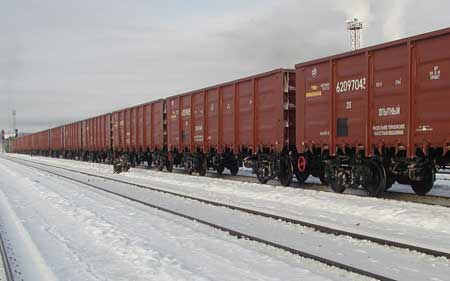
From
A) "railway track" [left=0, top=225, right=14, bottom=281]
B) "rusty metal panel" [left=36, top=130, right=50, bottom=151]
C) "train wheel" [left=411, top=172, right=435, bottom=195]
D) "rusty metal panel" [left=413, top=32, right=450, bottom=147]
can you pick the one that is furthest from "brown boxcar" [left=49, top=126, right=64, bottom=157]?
"railway track" [left=0, top=225, right=14, bottom=281]

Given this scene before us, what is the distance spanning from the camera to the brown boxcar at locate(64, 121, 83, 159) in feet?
162

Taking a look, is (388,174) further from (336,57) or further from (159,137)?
(159,137)

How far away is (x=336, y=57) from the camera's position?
13.6 m

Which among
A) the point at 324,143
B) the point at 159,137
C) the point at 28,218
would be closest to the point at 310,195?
the point at 324,143

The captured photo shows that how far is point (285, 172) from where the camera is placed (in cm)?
1664

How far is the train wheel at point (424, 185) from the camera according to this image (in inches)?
502

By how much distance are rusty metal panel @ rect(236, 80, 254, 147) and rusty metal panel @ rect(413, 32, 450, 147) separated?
728cm

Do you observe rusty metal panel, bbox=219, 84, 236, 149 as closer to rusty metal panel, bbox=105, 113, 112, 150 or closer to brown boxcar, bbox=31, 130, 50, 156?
rusty metal panel, bbox=105, 113, 112, 150

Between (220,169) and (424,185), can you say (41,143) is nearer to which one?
(220,169)

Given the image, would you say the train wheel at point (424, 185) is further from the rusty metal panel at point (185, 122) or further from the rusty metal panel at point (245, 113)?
the rusty metal panel at point (185, 122)

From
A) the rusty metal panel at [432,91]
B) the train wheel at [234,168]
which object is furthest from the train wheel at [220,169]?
the rusty metal panel at [432,91]

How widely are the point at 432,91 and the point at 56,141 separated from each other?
5878 cm

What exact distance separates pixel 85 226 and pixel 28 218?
2135mm

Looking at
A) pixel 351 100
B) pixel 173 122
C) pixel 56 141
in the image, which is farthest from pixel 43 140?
pixel 351 100
